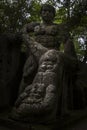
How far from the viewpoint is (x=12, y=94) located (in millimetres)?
7344

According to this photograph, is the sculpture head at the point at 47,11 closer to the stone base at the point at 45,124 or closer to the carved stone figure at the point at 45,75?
the carved stone figure at the point at 45,75

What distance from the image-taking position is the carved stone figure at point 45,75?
5785 millimetres

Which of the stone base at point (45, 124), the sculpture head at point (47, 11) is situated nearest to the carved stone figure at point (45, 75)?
the sculpture head at point (47, 11)

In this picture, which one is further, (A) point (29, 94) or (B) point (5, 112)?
(B) point (5, 112)

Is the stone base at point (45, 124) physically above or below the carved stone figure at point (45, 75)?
below

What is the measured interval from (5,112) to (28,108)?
1.18m

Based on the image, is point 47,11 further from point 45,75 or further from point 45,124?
point 45,124

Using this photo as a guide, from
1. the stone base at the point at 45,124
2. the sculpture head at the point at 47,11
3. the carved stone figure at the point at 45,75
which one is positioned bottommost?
the stone base at the point at 45,124

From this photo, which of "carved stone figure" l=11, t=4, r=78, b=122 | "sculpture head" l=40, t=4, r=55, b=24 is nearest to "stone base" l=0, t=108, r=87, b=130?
"carved stone figure" l=11, t=4, r=78, b=122

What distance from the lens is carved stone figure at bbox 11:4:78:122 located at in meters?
5.79

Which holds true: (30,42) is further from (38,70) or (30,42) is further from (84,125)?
(84,125)

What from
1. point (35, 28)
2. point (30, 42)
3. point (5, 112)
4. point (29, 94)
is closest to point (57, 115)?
point (29, 94)

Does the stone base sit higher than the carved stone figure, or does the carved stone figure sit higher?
the carved stone figure

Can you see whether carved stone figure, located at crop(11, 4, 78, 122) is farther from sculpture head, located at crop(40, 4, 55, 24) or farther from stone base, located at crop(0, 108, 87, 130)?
stone base, located at crop(0, 108, 87, 130)
